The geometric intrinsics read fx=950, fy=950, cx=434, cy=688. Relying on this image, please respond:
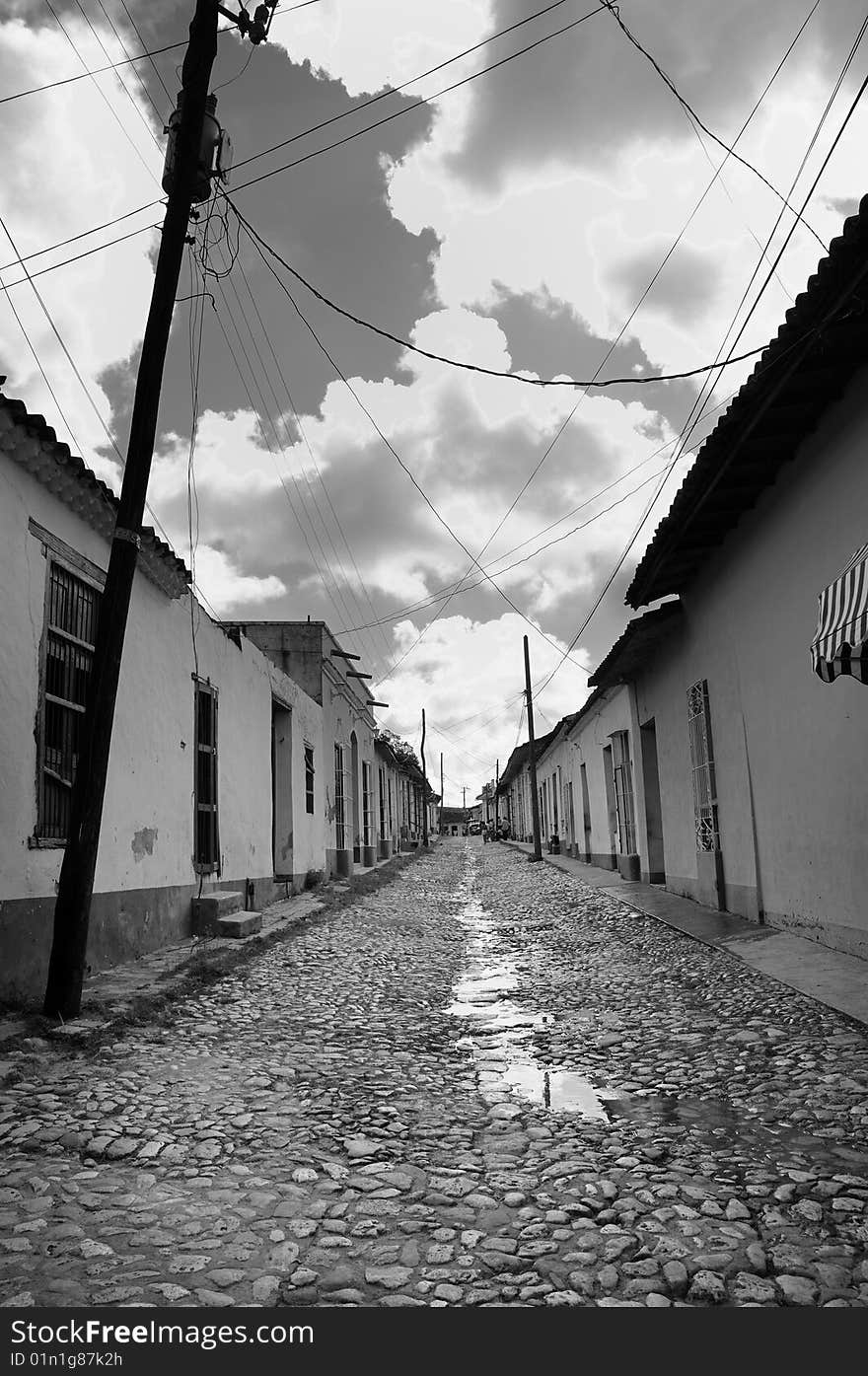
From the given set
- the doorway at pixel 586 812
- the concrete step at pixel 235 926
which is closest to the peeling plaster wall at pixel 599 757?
the doorway at pixel 586 812

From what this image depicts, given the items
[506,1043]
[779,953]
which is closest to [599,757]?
[779,953]

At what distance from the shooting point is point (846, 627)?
14.9 ft

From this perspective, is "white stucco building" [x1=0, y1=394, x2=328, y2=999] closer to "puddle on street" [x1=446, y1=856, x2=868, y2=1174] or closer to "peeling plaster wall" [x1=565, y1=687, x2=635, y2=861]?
"puddle on street" [x1=446, y1=856, x2=868, y2=1174]

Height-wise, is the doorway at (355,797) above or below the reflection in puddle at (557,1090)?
above

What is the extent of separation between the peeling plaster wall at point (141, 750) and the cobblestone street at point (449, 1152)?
149 centimetres

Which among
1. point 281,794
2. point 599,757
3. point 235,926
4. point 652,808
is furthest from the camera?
point 599,757

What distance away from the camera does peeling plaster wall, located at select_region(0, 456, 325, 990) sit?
19.8ft

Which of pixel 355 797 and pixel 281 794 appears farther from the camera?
pixel 355 797

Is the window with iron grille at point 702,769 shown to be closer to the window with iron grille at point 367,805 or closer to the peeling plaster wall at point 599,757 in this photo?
the peeling plaster wall at point 599,757

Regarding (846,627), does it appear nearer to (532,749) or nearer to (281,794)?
(281,794)

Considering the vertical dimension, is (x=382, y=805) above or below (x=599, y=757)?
below

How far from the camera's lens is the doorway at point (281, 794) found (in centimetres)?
1520

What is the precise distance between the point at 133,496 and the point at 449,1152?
4396mm

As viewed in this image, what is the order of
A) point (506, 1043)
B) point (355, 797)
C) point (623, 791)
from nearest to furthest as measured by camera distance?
point (506, 1043) → point (623, 791) → point (355, 797)
